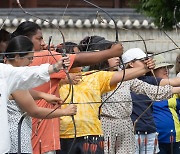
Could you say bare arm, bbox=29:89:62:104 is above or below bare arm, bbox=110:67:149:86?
below

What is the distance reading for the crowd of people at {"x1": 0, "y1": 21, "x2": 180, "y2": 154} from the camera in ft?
19.0

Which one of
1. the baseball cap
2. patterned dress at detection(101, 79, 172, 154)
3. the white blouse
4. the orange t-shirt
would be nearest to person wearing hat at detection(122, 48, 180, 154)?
the baseball cap

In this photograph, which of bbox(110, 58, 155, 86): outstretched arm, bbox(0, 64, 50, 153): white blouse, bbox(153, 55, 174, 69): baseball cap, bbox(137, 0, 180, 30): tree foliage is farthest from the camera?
bbox(137, 0, 180, 30): tree foliage

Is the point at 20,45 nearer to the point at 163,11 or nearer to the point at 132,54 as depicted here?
the point at 132,54

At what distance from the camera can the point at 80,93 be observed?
6613mm

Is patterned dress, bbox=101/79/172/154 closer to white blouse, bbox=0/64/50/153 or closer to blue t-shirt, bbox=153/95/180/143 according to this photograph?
blue t-shirt, bbox=153/95/180/143

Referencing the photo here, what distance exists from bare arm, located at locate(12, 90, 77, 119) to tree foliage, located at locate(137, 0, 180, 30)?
2324 mm

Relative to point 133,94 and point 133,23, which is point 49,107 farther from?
point 133,23

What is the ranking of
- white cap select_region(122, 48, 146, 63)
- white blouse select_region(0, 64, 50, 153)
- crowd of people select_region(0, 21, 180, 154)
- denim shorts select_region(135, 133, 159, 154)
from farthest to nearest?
denim shorts select_region(135, 133, 159, 154) → white cap select_region(122, 48, 146, 63) → crowd of people select_region(0, 21, 180, 154) → white blouse select_region(0, 64, 50, 153)

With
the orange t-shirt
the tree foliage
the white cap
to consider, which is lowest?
the orange t-shirt

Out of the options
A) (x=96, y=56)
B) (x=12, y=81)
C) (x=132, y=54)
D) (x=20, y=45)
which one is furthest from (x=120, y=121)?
(x=12, y=81)

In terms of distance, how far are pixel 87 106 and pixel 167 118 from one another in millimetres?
1402

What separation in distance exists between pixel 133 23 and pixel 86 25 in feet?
2.16

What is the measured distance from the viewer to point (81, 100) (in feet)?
21.6
